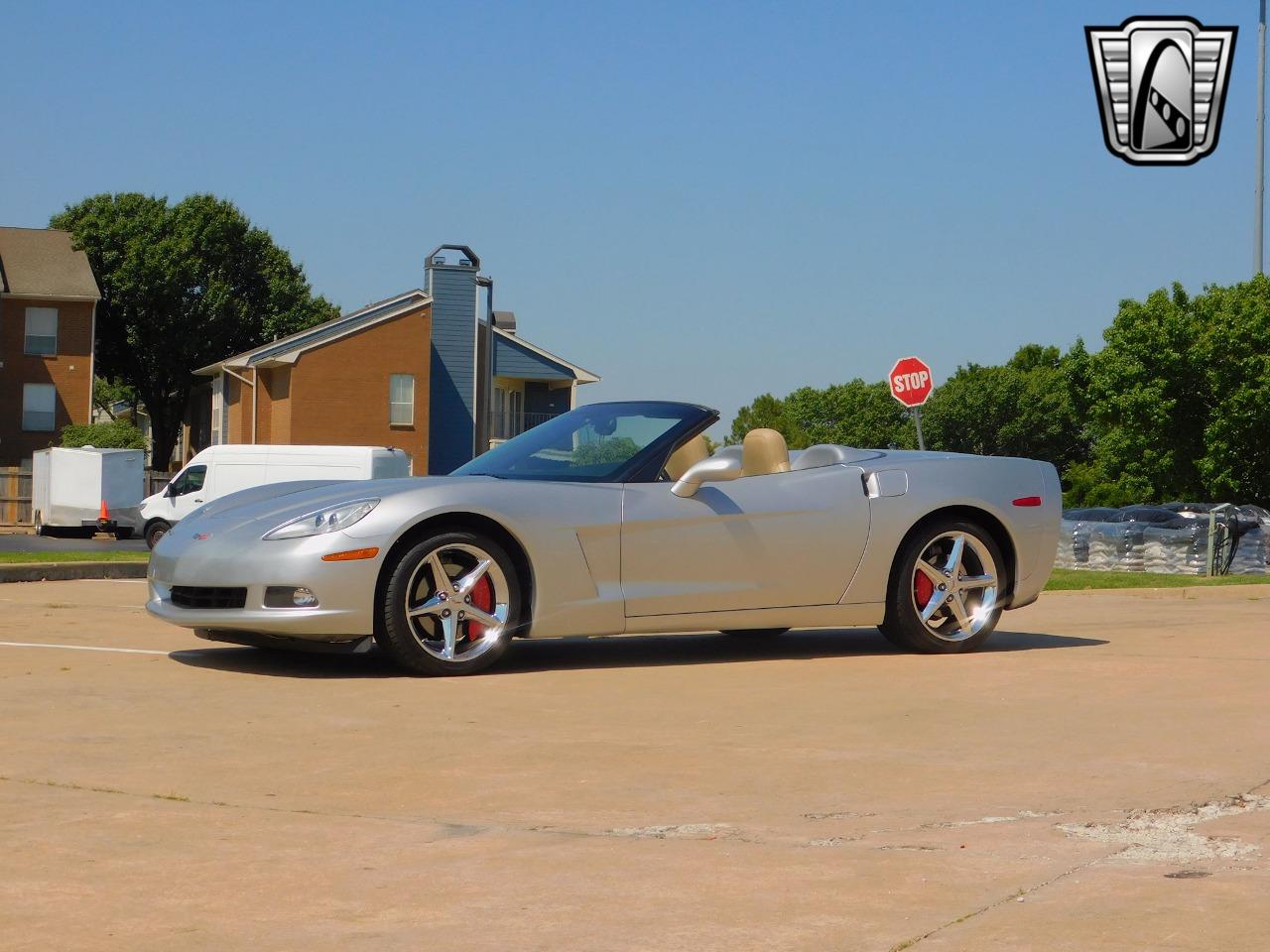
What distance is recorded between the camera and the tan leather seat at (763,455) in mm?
8195

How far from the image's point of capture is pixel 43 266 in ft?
188

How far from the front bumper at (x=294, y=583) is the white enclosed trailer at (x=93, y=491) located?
29.6 metres

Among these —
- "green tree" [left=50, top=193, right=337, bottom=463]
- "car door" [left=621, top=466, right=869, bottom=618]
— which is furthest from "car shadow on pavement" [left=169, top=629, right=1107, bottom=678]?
"green tree" [left=50, top=193, right=337, bottom=463]

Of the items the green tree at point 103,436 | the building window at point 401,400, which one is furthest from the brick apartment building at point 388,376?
the green tree at point 103,436

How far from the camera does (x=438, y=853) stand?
149 inches

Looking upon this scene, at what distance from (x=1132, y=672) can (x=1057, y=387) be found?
101580 mm

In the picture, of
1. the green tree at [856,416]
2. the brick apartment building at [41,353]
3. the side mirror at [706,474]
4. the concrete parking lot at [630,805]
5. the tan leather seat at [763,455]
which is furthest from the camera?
the green tree at [856,416]

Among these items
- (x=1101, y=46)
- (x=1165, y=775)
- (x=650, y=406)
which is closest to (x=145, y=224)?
(x=1101, y=46)

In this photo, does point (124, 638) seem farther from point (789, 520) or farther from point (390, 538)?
point (789, 520)

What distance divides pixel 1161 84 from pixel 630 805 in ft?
45.2

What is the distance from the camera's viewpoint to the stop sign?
2020cm

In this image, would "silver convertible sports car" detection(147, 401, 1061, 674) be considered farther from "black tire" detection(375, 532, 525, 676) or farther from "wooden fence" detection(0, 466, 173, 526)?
"wooden fence" detection(0, 466, 173, 526)

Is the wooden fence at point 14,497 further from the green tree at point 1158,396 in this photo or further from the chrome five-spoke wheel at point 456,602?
the chrome five-spoke wheel at point 456,602

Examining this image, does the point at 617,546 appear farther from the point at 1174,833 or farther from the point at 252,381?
the point at 252,381
